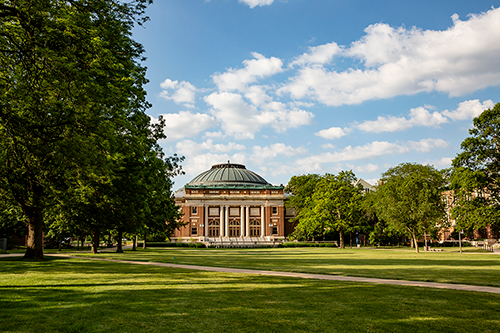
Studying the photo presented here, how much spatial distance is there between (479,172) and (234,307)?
3988 centimetres

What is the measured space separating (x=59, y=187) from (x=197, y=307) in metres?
12.1

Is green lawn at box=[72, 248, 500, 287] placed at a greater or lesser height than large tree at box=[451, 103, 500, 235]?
lesser

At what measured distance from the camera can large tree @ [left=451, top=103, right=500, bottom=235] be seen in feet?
131

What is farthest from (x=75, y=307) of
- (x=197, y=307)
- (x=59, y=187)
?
(x=59, y=187)

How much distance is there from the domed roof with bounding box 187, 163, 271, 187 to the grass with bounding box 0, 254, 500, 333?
94.5m

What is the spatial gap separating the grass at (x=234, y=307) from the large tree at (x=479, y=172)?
110 feet

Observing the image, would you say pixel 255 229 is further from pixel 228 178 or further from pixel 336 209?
pixel 336 209

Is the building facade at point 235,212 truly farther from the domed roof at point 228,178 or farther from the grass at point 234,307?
the grass at point 234,307

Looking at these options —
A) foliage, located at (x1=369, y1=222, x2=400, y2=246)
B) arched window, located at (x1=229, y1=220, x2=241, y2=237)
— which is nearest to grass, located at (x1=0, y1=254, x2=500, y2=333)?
foliage, located at (x1=369, y1=222, x2=400, y2=246)

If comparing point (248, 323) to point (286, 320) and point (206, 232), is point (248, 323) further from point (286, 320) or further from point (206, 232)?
point (206, 232)

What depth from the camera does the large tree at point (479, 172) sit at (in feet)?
131

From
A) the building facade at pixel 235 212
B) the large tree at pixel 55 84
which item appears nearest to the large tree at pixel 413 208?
the large tree at pixel 55 84

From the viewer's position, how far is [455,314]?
26.8ft

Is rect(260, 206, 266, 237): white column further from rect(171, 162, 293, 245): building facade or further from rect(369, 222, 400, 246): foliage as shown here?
rect(369, 222, 400, 246): foliage
